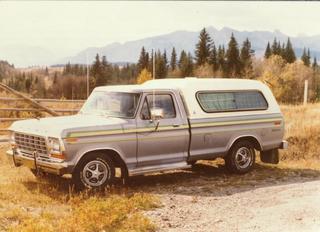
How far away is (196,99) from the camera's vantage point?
10367mm

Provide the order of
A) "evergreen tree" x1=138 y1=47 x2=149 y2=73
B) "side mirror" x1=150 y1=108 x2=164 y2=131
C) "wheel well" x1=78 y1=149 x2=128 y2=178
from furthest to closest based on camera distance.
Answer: "evergreen tree" x1=138 y1=47 x2=149 y2=73 → "side mirror" x1=150 y1=108 x2=164 y2=131 → "wheel well" x1=78 y1=149 x2=128 y2=178

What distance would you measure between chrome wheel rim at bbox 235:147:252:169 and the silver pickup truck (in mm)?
22

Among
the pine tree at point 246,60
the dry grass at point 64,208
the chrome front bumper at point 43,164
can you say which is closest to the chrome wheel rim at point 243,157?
the dry grass at point 64,208

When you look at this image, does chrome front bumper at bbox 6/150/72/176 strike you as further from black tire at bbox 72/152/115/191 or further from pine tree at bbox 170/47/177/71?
pine tree at bbox 170/47/177/71

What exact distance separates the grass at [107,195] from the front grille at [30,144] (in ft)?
2.08

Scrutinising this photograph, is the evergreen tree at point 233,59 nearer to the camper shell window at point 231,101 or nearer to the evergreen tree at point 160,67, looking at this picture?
the evergreen tree at point 160,67

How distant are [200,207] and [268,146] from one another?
372 centimetres

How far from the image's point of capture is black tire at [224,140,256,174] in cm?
1084

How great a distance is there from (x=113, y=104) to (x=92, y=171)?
152cm

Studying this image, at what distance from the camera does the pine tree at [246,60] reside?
318 feet

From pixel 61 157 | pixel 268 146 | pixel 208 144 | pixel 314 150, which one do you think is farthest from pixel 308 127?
pixel 61 157

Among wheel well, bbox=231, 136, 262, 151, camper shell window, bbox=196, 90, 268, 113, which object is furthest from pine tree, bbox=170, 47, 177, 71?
wheel well, bbox=231, 136, 262, 151

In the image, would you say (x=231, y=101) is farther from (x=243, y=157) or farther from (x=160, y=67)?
(x=160, y=67)

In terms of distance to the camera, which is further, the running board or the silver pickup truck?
the running board
